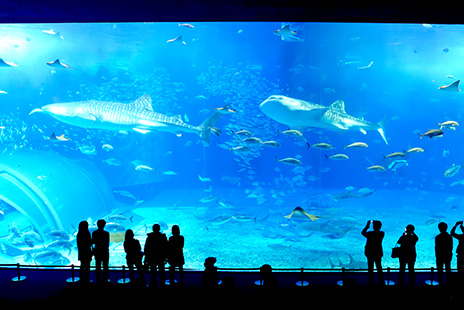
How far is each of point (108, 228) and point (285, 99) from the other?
602cm

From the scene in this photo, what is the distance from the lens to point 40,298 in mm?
3518

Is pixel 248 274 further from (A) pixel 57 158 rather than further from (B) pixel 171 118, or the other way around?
(A) pixel 57 158

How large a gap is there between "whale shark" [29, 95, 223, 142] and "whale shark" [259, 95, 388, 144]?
2.36 m

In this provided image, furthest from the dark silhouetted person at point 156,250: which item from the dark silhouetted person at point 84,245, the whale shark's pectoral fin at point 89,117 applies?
the whale shark's pectoral fin at point 89,117

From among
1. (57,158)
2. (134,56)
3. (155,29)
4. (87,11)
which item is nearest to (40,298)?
(87,11)

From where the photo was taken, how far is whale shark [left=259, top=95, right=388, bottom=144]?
8047 mm

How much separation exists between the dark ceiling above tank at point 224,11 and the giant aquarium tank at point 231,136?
2.96 metres

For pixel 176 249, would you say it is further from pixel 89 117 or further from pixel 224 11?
pixel 89 117

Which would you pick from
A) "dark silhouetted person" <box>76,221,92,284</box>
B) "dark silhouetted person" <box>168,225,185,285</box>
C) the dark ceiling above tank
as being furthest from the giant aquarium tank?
"dark silhouetted person" <box>76,221,92,284</box>

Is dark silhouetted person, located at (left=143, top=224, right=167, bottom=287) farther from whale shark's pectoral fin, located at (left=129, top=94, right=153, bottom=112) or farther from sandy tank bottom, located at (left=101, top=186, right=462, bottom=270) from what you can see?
whale shark's pectoral fin, located at (left=129, top=94, right=153, bottom=112)

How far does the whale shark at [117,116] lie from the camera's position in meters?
8.27

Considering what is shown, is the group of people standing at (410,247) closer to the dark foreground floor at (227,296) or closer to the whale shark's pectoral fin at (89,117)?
the dark foreground floor at (227,296)

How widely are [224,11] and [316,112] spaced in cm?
459

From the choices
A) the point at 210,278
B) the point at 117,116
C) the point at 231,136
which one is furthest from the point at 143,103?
the point at 231,136
